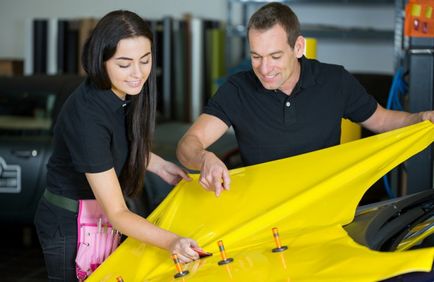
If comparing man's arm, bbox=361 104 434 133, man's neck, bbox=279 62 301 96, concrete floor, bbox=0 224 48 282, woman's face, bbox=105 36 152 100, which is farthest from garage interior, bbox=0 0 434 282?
woman's face, bbox=105 36 152 100

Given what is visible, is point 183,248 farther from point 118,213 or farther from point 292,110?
point 292,110

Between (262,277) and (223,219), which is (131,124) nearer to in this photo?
(223,219)

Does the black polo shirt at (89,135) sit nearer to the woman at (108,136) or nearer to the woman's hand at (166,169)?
the woman at (108,136)

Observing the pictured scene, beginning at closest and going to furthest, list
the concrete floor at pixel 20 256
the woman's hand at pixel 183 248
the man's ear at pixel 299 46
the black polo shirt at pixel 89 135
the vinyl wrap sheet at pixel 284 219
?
the vinyl wrap sheet at pixel 284 219, the woman's hand at pixel 183 248, the black polo shirt at pixel 89 135, the man's ear at pixel 299 46, the concrete floor at pixel 20 256

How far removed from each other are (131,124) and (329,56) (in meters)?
5.94

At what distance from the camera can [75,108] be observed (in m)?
2.65

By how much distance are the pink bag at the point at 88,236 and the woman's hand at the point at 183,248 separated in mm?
431

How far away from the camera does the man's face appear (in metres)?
3.04

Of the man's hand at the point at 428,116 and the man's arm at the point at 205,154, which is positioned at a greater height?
the man's hand at the point at 428,116

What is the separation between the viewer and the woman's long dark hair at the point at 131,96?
2.59 metres

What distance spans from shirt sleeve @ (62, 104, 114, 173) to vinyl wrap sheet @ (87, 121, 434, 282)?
1.19ft

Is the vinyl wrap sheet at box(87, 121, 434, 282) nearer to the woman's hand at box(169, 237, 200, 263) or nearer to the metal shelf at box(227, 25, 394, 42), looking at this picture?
the woman's hand at box(169, 237, 200, 263)

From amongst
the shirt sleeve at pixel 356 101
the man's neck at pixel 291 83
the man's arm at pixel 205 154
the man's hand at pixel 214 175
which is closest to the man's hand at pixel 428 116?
the shirt sleeve at pixel 356 101

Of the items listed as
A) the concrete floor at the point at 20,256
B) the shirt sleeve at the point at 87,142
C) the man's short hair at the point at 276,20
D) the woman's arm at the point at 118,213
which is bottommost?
the concrete floor at the point at 20,256
